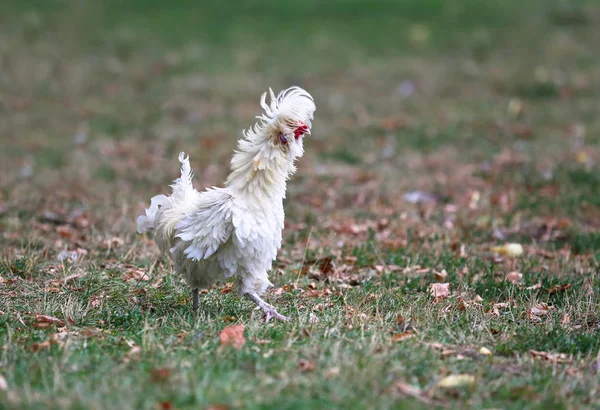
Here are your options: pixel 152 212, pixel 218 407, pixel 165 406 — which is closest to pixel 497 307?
pixel 152 212

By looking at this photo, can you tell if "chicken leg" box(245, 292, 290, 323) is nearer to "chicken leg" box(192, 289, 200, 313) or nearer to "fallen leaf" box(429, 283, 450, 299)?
"chicken leg" box(192, 289, 200, 313)

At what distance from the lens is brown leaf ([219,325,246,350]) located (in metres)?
4.09

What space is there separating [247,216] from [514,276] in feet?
8.16

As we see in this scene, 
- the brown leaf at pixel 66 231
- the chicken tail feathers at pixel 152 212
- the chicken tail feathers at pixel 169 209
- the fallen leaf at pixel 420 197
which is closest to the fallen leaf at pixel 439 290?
the chicken tail feathers at pixel 169 209

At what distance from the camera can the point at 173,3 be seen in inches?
704

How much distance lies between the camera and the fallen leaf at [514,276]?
5801 mm

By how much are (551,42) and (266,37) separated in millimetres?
5802

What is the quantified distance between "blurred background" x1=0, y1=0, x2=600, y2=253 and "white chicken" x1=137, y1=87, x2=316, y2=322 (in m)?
2.18

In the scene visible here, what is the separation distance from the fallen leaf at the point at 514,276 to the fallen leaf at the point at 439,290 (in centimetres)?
56

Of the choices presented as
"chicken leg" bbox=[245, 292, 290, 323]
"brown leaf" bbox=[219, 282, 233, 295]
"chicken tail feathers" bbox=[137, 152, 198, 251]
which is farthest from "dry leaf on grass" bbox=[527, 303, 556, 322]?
"chicken tail feathers" bbox=[137, 152, 198, 251]

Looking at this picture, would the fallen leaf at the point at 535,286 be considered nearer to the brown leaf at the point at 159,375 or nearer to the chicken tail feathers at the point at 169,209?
the chicken tail feathers at the point at 169,209

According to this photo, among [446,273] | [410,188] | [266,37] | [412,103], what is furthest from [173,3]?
[446,273]

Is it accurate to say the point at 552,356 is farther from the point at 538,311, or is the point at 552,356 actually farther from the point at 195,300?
the point at 195,300

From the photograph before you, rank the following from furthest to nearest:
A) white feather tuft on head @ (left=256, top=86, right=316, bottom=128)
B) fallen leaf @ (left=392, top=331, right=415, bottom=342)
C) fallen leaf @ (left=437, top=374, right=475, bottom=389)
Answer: white feather tuft on head @ (left=256, top=86, right=316, bottom=128) < fallen leaf @ (left=392, top=331, right=415, bottom=342) < fallen leaf @ (left=437, top=374, right=475, bottom=389)
